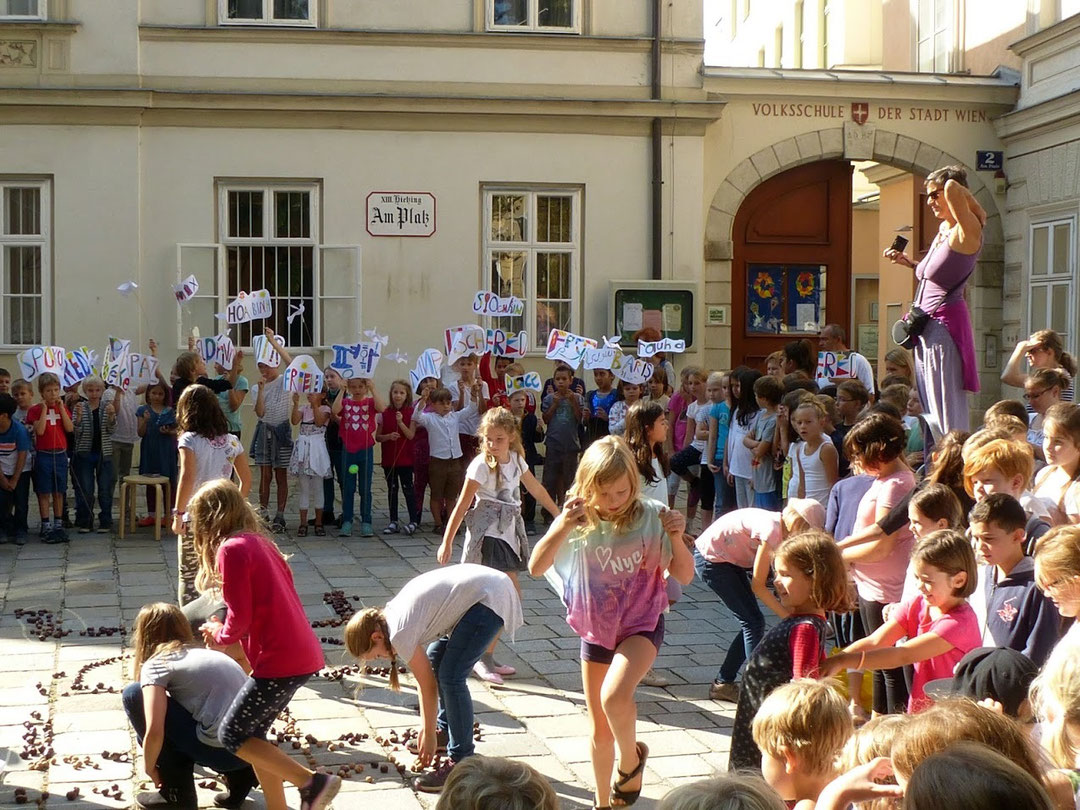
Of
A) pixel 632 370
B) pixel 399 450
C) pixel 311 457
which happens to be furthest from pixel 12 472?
pixel 632 370

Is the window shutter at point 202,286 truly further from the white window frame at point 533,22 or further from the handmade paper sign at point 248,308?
the white window frame at point 533,22

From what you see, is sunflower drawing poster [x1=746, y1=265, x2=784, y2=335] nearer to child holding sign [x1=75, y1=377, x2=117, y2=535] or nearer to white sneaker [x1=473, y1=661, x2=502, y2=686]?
child holding sign [x1=75, y1=377, x2=117, y2=535]

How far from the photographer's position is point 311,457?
1293 cm

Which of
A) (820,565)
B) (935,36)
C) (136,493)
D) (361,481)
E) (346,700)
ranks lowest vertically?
(346,700)

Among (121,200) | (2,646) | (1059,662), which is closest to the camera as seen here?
(1059,662)

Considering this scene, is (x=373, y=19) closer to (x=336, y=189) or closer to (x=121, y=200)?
(x=336, y=189)

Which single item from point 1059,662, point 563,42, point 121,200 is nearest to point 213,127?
point 121,200

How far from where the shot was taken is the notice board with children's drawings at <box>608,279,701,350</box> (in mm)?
17406

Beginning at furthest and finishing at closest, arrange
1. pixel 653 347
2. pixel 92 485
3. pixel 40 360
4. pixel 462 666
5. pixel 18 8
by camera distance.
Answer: pixel 18 8 < pixel 653 347 < pixel 92 485 < pixel 40 360 < pixel 462 666

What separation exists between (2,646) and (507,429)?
3586 mm

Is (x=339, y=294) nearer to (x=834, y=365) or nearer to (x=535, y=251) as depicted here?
(x=535, y=251)

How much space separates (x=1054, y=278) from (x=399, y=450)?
8.88 metres

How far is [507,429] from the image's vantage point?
306 inches

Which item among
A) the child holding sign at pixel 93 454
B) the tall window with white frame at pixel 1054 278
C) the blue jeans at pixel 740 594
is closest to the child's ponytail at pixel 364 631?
the blue jeans at pixel 740 594
